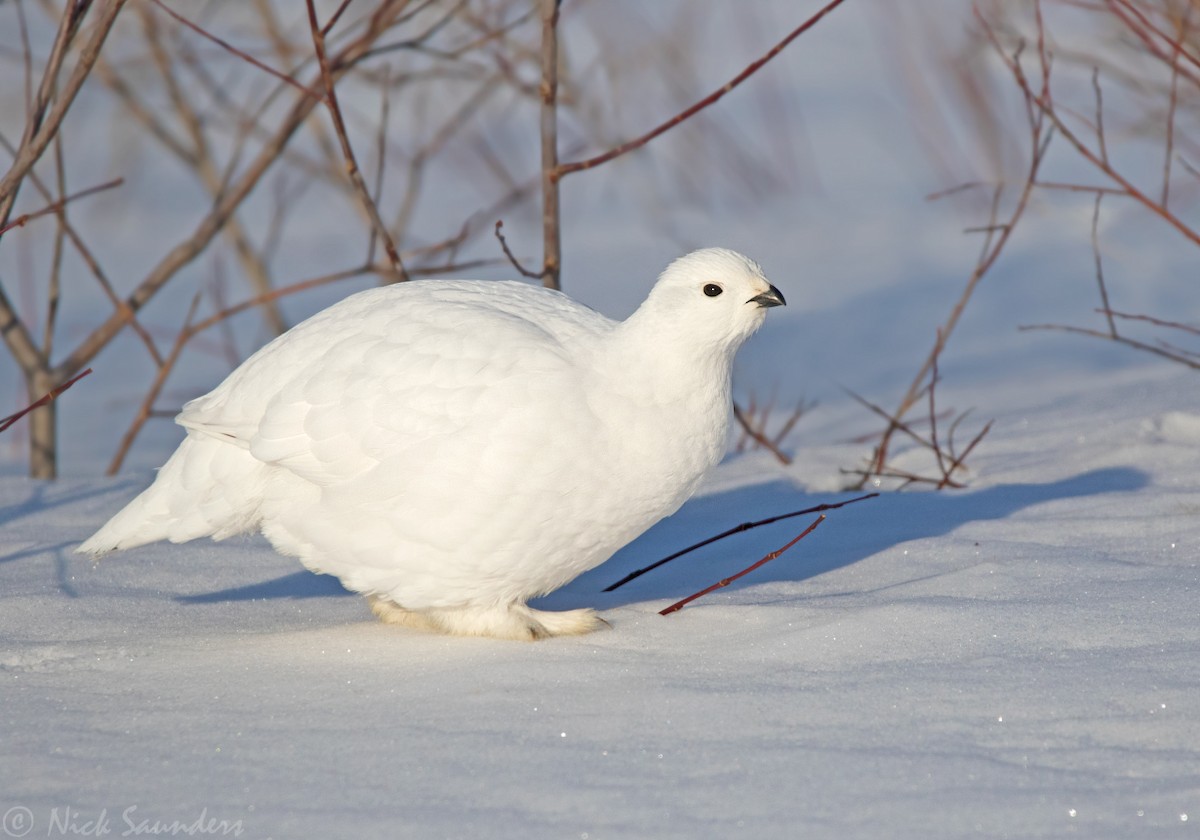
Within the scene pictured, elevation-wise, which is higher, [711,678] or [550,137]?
[550,137]

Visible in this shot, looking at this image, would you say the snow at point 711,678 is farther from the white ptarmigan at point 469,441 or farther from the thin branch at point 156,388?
the thin branch at point 156,388

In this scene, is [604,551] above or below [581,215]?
below

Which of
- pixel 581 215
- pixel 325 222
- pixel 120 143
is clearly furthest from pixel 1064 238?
pixel 120 143

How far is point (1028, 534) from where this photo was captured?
3182mm

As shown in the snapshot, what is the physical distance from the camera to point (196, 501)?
9.16ft

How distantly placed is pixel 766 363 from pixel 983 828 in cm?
476

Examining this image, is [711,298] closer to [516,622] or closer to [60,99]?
[516,622]

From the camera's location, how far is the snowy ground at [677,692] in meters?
1.88

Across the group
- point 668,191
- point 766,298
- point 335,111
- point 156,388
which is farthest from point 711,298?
point 668,191

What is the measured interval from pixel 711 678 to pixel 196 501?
111 centimetres

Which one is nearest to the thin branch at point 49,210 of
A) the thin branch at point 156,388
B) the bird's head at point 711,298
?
the thin branch at point 156,388

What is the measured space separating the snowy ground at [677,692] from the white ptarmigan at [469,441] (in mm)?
169

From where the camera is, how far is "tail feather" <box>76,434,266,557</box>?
2.76 metres

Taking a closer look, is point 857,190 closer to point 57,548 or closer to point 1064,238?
point 1064,238
